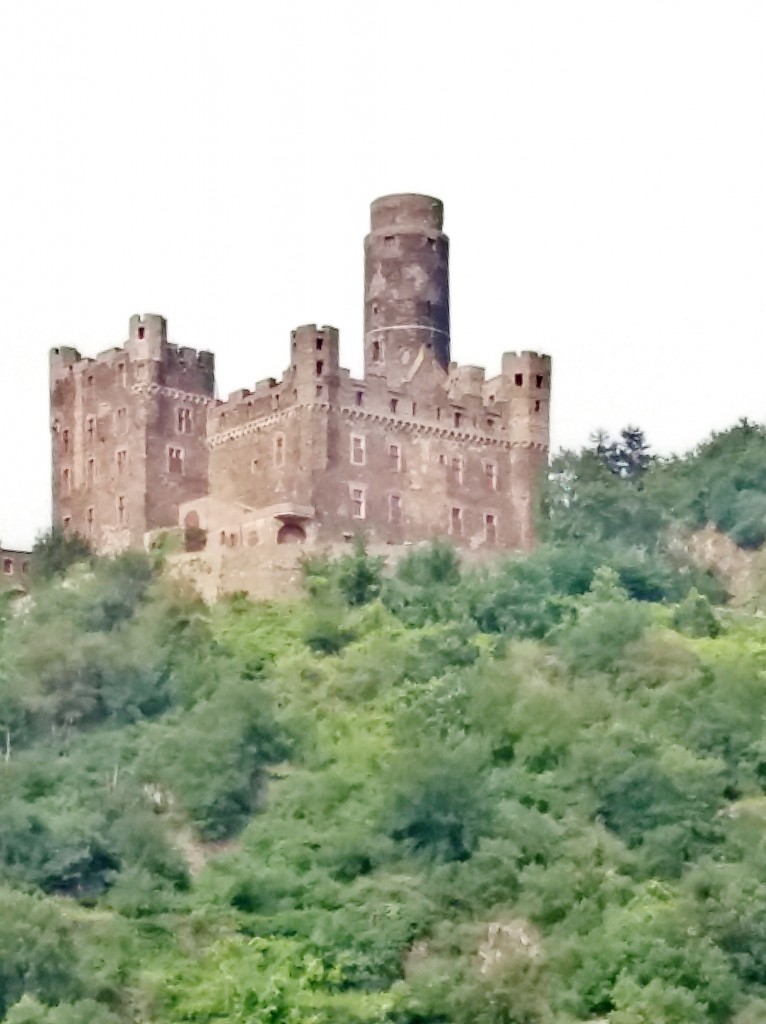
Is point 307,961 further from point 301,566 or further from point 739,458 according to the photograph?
point 739,458

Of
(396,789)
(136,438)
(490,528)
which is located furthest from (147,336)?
(396,789)

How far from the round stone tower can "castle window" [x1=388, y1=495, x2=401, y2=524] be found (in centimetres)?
323

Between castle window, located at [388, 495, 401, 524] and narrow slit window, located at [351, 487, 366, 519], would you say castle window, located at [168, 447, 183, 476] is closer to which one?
narrow slit window, located at [351, 487, 366, 519]

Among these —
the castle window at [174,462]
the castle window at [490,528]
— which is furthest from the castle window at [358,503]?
the castle window at [174,462]

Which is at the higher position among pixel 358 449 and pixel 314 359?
pixel 314 359

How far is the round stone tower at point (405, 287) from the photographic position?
241 ft

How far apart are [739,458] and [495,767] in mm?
17894

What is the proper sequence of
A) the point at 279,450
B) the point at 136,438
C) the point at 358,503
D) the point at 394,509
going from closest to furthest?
the point at 358,503, the point at 279,450, the point at 394,509, the point at 136,438

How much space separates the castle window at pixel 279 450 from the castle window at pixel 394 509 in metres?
2.52

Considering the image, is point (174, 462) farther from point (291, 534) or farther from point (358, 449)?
point (358, 449)

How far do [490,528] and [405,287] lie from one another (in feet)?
18.8

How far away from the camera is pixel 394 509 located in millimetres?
71250

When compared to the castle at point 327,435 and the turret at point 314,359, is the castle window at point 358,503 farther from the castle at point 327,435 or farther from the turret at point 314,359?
the turret at point 314,359

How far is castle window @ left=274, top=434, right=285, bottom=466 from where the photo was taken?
2773 inches
